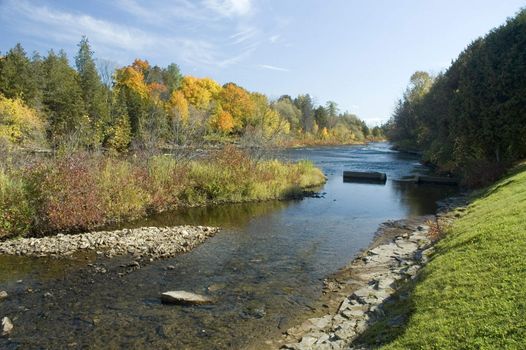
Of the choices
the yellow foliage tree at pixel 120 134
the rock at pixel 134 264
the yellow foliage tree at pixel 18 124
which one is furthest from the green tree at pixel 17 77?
the rock at pixel 134 264

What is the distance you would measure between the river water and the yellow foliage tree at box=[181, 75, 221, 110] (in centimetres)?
7063

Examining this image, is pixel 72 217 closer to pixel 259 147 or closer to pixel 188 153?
pixel 188 153

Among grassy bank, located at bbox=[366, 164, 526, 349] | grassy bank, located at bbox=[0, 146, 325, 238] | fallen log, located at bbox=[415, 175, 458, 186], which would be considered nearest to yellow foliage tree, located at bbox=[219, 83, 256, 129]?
fallen log, located at bbox=[415, 175, 458, 186]

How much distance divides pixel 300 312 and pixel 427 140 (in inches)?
2176

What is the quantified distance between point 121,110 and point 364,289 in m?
61.9

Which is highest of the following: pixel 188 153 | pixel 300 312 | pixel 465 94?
pixel 465 94

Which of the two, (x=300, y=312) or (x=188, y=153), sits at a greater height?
(x=188, y=153)

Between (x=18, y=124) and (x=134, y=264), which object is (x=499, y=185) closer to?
(x=134, y=264)

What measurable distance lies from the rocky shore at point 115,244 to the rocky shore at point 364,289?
251 inches

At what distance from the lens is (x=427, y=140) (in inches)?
2350

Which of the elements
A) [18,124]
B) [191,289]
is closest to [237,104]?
[18,124]

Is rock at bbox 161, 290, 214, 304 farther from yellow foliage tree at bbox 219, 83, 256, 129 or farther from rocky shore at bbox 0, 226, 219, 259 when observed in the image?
yellow foliage tree at bbox 219, 83, 256, 129

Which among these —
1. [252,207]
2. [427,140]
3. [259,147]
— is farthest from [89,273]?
[427,140]

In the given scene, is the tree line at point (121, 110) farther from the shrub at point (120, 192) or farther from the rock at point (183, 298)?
the rock at point (183, 298)
